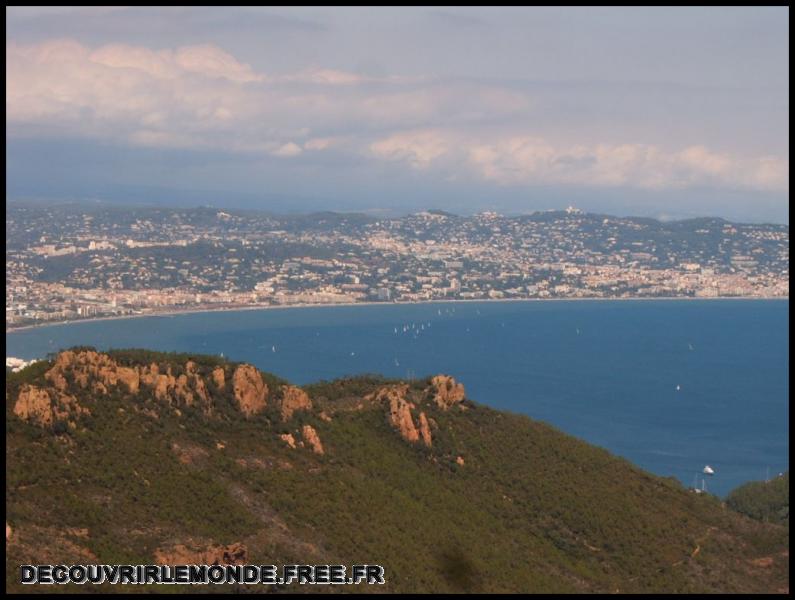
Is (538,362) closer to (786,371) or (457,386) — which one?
(786,371)

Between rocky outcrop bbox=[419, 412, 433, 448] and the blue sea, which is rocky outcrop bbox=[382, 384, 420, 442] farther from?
the blue sea

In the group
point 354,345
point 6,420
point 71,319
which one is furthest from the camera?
point 71,319

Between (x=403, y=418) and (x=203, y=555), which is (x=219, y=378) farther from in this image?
(x=203, y=555)

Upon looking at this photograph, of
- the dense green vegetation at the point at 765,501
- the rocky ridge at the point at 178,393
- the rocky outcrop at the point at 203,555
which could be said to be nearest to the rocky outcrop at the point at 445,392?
the rocky ridge at the point at 178,393

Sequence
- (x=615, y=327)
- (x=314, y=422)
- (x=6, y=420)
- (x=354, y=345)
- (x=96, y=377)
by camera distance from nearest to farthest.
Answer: (x=6, y=420) < (x=96, y=377) < (x=314, y=422) < (x=354, y=345) < (x=615, y=327)

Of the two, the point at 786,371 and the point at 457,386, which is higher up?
the point at 457,386

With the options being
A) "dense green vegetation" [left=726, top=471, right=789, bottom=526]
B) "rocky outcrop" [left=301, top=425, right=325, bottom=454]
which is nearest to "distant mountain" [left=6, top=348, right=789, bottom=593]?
"rocky outcrop" [left=301, top=425, right=325, bottom=454]

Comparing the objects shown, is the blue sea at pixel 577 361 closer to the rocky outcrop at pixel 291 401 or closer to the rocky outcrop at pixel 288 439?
the rocky outcrop at pixel 291 401

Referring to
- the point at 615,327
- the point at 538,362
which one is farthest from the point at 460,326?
the point at 538,362

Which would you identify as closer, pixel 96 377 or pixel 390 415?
pixel 96 377
